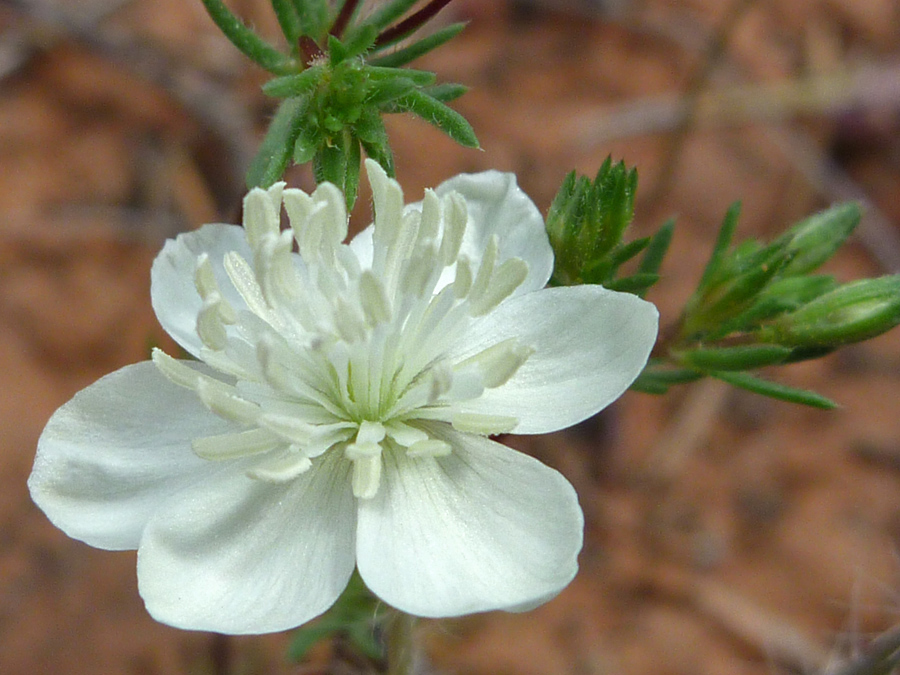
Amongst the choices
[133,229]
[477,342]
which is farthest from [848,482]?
[133,229]

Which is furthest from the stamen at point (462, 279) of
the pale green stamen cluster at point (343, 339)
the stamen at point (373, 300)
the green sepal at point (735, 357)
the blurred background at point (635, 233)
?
the blurred background at point (635, 233)

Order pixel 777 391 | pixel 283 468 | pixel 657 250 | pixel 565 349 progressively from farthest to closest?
pixel 657 250 < pixel 777 391 < pixel 565 349 < pixel 283 468

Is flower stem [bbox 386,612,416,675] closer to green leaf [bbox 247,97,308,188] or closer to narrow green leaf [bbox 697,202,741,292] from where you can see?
green leaf [bbox 247,97,308,188]

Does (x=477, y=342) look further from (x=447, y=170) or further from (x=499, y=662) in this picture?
(x=447, y=170)

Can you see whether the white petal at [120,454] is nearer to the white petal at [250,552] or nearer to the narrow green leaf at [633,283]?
the white petal at [250,552]

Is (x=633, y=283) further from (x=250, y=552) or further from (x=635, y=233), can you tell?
(x=635, y=233)

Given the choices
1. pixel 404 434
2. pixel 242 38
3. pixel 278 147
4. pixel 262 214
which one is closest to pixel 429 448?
pixel 404 434
